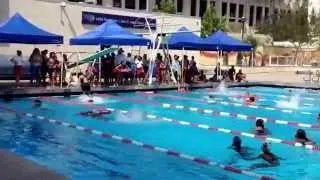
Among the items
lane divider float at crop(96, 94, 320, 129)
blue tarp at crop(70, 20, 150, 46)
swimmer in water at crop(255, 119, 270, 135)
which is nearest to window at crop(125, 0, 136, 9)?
blue tarp at crop(70, 20, 150, 46)

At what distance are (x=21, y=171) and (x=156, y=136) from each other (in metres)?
6.30

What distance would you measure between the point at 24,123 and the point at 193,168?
6.13 m

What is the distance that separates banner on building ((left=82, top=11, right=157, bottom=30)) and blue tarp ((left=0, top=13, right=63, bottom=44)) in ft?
26.6

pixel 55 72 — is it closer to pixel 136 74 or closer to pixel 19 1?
pixel 136 74

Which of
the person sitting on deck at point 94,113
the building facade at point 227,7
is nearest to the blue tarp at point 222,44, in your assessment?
the person sitting on deck at point 94,113

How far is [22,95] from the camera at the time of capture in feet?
61.3

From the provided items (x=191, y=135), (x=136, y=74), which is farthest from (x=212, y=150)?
(x=136, y=74)

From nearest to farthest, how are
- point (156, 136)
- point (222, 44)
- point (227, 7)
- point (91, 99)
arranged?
point (156, 136)
point (91, 99)
point (222, 44)
point (227, 7)

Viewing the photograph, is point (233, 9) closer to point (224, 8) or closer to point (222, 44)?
point (224, 8)

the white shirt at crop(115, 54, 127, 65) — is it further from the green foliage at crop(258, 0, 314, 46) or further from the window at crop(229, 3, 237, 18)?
the window at crop(229, 3, 237, 18)

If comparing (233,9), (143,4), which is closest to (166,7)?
(143,4)

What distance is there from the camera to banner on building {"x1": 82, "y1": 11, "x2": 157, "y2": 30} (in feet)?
92.8

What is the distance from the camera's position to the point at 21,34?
1928 centimetres

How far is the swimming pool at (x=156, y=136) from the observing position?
31.1ft
